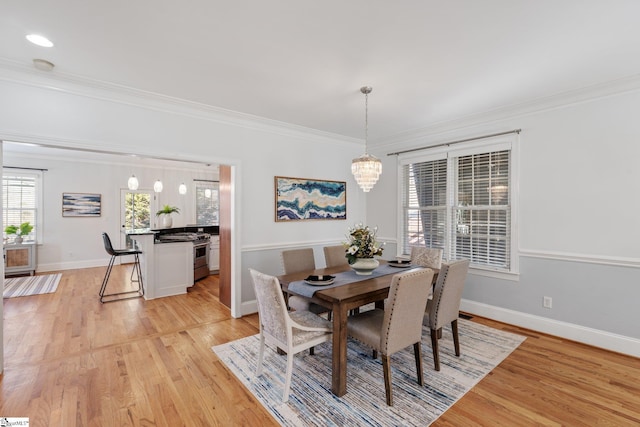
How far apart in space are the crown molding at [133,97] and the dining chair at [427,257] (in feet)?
8.07

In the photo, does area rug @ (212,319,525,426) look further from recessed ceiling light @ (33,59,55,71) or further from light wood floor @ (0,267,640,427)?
recessed ceiling light @ (33,59,55,71)

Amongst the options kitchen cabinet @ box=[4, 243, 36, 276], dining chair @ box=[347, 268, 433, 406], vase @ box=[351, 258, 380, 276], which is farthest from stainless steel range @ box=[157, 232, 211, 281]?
dining chair @ box=[347, 268, 433, 406]

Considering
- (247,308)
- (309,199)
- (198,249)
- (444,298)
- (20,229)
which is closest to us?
(444,298)

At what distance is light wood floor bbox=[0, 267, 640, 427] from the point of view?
2039 mm

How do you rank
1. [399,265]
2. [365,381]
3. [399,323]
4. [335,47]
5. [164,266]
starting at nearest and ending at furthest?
[399,323] < [335,47] < [365,381] < [399,265] < [164,266]

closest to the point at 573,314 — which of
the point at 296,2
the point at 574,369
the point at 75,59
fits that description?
the point at 574,369

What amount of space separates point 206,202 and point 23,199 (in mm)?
3900

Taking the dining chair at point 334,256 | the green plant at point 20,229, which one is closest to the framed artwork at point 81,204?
the green plant at point 20,229

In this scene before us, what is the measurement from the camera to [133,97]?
3.14 metres

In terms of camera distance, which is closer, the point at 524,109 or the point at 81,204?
the point at 524,109

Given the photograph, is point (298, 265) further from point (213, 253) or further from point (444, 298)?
point (213, 253)

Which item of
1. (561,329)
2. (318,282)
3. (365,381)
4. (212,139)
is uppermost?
(212,139)

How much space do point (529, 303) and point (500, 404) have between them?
182 centimetres

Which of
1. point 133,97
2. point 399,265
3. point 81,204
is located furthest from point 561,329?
point 81,204
